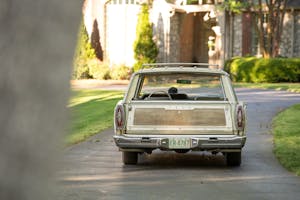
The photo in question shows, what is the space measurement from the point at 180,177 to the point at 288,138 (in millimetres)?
5478

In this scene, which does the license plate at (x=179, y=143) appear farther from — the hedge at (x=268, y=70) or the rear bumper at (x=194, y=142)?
the hedge at (x=268, y=70)

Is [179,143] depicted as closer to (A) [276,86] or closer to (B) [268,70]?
(A) [276,86]

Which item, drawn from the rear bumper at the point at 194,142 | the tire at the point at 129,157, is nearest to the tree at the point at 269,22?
the tire at the point at 129,157

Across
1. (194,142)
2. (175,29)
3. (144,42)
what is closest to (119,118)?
(194,142)

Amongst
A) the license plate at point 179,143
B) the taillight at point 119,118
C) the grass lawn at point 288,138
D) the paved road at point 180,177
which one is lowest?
the grass lawn at point 288,138

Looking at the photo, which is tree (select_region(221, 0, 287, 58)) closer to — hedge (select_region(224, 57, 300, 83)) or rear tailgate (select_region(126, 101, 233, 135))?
hedge (select_region(224, 57, 300, 83))

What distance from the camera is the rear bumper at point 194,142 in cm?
1062

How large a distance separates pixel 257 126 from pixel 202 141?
7.08 meters

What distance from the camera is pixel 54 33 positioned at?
126cm

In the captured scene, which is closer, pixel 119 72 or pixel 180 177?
pixel 180 177

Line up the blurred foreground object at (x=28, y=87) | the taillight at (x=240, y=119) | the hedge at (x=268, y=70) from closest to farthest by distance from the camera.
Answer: the blurred foreground object at (x=28, y=87)
the taillight at (x=240, y=119)
the hedge at (x=268, y=70)

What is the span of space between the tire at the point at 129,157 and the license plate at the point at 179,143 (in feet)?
2.71

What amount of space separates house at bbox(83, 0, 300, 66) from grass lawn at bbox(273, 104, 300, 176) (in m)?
16.3

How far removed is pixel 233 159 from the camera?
11.2m
